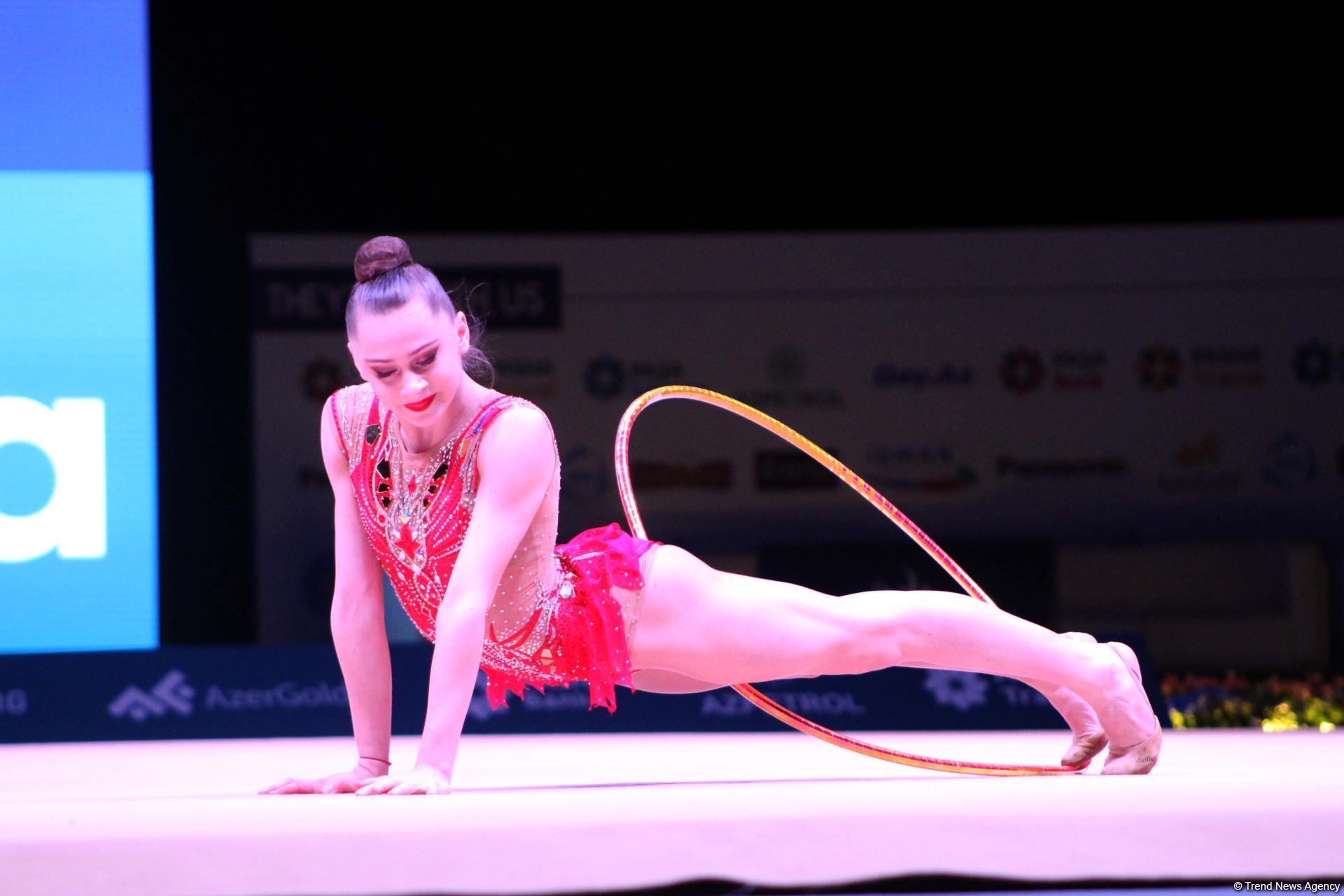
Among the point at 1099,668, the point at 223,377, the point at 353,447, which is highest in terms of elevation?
the point at 223,377

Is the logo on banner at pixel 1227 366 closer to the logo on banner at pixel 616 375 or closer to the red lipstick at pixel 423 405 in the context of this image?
the logo on banner at pixel 616 375

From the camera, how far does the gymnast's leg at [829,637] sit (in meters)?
2.08

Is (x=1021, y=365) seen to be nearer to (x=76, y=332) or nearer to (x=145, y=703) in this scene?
(x=76, y=332)

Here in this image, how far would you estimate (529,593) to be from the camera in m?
2.07

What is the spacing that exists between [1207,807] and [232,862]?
1.15 metres

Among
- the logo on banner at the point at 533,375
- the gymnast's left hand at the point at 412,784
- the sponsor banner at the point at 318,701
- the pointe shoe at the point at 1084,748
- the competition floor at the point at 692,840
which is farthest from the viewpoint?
the logo on banner at the point at 533,375

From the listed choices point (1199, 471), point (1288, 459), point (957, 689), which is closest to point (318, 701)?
point (957, 689)

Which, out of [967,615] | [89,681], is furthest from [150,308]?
[967,615]

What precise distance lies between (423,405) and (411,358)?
3.3 inches

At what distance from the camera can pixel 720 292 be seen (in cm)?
742

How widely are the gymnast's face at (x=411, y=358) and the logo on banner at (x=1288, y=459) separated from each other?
6636 millimetres

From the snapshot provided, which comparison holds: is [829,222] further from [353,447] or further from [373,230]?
[353,447]

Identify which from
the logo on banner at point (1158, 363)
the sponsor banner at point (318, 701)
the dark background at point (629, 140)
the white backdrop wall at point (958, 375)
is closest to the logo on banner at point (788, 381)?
the white backdrop wall at point (958, 375)

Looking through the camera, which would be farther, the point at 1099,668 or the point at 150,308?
the point at 150,308
